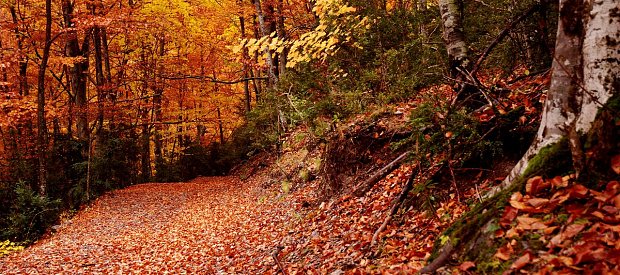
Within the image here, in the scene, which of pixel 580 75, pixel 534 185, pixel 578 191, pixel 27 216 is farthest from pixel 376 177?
pixel 27 216

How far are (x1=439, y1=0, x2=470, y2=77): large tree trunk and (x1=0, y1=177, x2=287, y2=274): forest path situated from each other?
417 cm

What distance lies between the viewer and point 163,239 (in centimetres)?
1065

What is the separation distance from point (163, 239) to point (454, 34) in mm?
8618

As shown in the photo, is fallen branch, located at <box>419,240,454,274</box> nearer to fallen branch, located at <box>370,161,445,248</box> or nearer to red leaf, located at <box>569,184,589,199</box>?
red leaf, located at <box>569,184,589,199</box>

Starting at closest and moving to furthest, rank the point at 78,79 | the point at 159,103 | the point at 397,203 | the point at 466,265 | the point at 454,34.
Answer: the point at 466,265 < the point at 397,203 < the point at 454,34 < the point at 78,79 < the point at 159,103

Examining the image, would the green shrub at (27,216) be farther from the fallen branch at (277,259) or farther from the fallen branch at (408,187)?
the fallen branch at (408,187)

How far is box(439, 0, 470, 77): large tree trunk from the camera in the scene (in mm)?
5773

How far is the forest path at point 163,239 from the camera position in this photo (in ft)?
26.7

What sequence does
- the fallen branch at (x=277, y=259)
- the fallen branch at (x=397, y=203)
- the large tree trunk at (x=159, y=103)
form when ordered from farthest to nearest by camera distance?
the large tree trunk at (x=159, y=103), the fallen branch at (x=277, y=259), the fallen branch at (x=397, y=203)

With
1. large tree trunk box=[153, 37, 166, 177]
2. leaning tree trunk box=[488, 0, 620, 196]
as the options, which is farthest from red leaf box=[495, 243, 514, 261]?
large tree trunk box=[153, 37, 166, 177]

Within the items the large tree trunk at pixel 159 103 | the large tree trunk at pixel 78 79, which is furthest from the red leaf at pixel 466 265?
the large tree trunk at pixel 159 103

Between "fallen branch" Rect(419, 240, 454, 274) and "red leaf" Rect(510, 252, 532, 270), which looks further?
"fallen branch" Rect(419, 240, 454, 274)

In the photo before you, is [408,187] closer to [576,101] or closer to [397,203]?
[397,203]

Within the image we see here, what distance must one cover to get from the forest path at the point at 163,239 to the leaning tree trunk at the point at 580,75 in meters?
4.55
